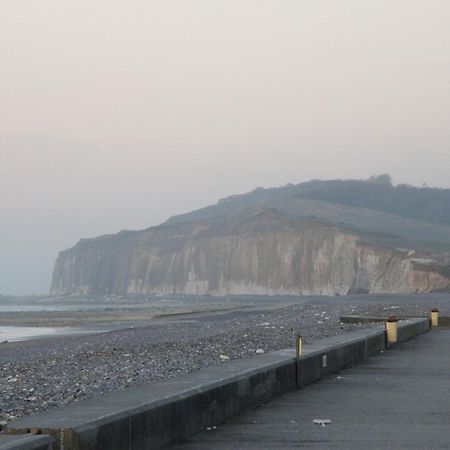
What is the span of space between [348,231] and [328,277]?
9.44m

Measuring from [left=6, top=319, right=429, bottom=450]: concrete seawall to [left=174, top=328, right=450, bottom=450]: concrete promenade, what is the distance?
170 mm

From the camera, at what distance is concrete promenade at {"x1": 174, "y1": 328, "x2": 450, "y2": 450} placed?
11.4 m

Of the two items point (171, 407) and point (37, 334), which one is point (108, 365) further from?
point (37, 334)

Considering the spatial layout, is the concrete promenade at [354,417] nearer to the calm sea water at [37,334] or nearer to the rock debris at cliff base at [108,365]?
the rock debris at cliff base at [108,365]

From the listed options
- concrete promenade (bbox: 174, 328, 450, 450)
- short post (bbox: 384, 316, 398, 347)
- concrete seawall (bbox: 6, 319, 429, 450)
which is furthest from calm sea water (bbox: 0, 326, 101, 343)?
concrete seawall (bbox: 6, 319, 429, 450)

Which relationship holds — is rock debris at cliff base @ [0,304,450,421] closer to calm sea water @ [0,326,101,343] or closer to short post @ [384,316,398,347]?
short post @ [384,316,398,347]

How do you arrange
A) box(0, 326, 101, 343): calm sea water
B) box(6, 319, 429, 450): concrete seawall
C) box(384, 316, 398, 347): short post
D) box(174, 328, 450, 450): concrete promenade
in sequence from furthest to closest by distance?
box(0, 326, 101, 343): calm sea water < box(384, 316, 398, 347): short post < box(174, 328, 450, 450): concrete promenade < box(6, 319, 429, 450): concrete seawall

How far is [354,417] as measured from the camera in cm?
1341

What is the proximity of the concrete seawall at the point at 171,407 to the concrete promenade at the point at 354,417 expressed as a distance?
17 centimetres

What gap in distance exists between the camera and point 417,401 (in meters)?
15.2

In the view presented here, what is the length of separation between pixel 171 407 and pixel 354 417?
9.87 ft

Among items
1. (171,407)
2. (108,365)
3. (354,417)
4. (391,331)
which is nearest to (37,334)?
(391,331)

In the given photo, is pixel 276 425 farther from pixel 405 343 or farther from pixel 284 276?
pixel 284 276

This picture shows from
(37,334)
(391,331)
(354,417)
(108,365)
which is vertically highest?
(391,331)
